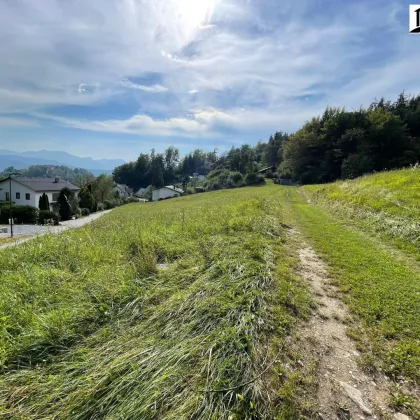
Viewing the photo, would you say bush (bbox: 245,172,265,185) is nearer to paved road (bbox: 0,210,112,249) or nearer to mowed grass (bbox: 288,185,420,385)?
paved road (bbox: 0,210,112,249)

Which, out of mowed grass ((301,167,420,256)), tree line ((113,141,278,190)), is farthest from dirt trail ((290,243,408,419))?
tree line ((113,141,278,190))

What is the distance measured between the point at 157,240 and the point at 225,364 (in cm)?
405

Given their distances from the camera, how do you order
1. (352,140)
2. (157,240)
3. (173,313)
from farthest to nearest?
(352,140), (157,240), (173,313)

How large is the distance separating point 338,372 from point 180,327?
5.81ft

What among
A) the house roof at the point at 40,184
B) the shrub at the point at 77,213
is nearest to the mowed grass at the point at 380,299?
the shrub at the point at 77,213

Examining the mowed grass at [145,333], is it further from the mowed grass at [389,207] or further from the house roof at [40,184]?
the house roof at [40,184]

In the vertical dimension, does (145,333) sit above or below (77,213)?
above

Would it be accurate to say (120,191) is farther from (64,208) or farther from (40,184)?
(64,208)

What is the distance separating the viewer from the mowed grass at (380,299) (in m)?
2.53

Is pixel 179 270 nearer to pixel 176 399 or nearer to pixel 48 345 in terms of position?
pixel 48 345

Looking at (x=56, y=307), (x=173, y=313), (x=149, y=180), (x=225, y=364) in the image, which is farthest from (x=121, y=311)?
(x=149, y=180)

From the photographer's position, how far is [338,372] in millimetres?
2389

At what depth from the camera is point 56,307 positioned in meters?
3.35

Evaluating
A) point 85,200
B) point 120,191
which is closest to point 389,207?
point 85,200
